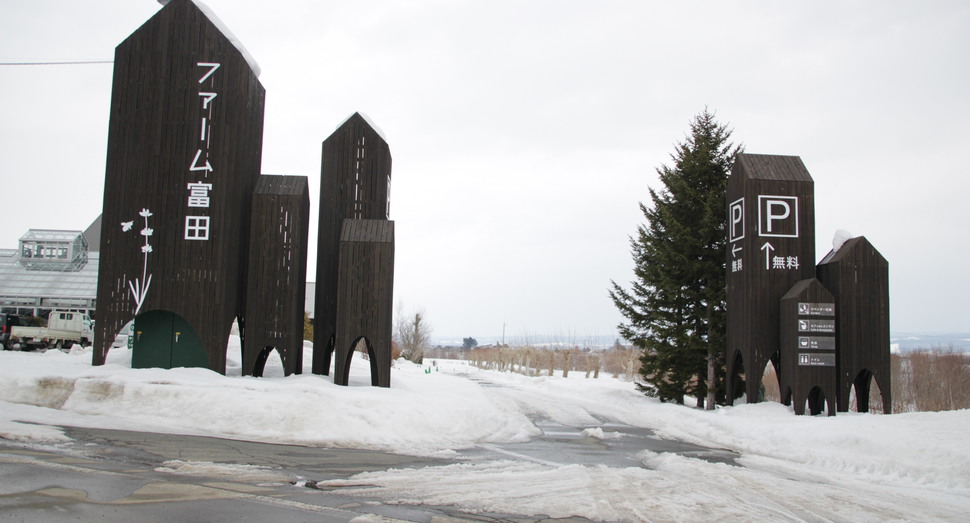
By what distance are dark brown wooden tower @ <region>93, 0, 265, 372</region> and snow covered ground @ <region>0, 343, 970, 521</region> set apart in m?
1.68

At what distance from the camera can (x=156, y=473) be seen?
28.3 ft

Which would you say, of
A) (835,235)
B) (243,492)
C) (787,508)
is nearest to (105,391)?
(243,492)

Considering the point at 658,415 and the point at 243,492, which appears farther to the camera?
the point at 658,415

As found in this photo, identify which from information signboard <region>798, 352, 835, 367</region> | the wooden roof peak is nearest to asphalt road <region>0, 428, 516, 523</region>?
information signboard <region>798, 352, 835, 367</region>

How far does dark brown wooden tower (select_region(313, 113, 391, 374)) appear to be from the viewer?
832 inches

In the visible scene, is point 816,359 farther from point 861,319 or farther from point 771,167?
point 771,167

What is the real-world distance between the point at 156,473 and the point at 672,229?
57.9 feet

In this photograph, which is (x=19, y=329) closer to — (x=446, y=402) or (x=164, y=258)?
(x=164, y=258)

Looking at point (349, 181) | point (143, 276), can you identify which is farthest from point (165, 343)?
point (349, 181)

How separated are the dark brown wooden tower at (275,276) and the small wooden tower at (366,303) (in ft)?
5.05

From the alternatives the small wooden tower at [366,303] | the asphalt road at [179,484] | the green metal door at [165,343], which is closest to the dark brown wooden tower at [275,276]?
the green metal door at [165,343]

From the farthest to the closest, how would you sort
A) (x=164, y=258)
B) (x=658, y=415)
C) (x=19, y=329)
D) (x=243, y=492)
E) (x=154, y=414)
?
(x=19, y=329) → (x=658, y=415) → (x=164, y=258) → (x=154, y=414) → (x=243, y=492)

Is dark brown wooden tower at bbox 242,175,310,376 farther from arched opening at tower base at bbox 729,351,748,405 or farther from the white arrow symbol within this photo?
the white arrow symbol

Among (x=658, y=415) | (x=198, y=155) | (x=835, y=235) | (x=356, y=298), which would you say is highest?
(x=198, y=155)
